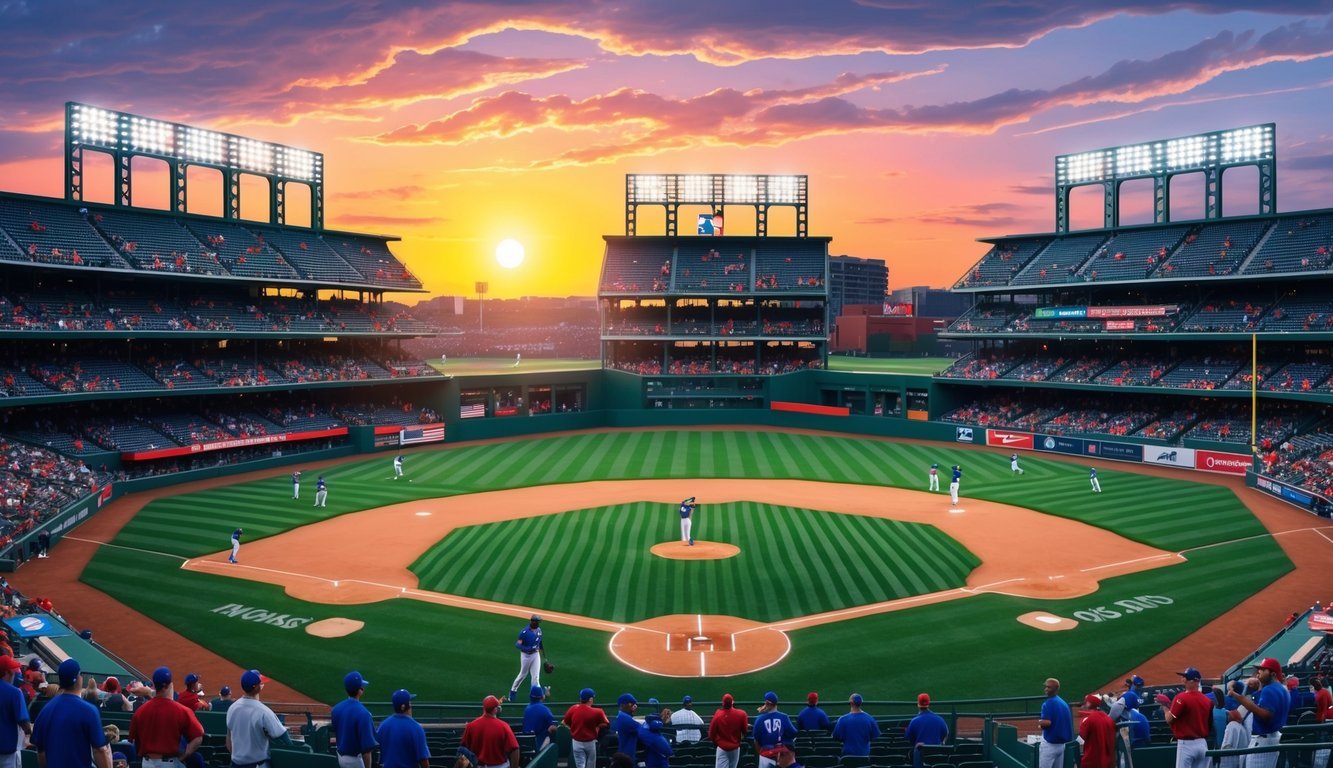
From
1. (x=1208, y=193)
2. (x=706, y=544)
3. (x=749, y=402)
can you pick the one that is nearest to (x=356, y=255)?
(x=749, y=402)

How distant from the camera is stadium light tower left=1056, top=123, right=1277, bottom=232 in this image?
1860 inches

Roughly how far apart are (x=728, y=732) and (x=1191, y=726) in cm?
480

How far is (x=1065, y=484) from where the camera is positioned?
38.5m

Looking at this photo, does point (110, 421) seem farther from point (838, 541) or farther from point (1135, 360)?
point (1135, 360)

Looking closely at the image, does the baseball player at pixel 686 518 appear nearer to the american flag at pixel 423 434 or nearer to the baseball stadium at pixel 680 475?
the baseball stadium at pixel 680 475

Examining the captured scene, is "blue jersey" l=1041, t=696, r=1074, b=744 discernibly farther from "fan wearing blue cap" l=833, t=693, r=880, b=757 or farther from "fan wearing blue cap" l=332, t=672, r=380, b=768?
"fan wearing blue cap" l=332, t=672, r=380, b=768

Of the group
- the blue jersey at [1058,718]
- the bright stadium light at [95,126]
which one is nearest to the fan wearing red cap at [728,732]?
the blue jersey at [1058,718]

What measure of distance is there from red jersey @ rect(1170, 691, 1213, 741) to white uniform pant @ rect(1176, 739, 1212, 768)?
0.22ft

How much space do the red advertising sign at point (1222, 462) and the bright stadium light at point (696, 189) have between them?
37.2m

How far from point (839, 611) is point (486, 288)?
97.0 meters

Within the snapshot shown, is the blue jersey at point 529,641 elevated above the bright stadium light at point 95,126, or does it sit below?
below

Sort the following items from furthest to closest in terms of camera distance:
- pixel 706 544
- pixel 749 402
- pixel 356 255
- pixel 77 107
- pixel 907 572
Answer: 1. pixel 749 402
2. pixel 356 255
3. pixel 77 107
4. pixel 706 544
5. pixel 907 572

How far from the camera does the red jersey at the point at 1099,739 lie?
8789 millimetres

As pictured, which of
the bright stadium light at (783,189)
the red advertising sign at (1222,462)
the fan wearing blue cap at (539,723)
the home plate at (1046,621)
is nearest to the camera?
the fan wearing blue cap at (539,723)
